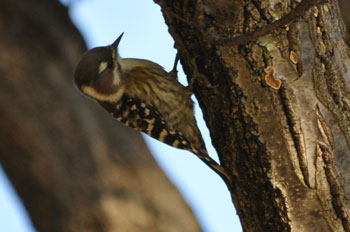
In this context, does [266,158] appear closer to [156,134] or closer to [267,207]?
[267,207]

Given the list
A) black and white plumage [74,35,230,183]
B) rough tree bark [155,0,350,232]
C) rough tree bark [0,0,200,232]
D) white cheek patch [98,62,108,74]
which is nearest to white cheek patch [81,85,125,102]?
black and white plumage [74,35,230,183]

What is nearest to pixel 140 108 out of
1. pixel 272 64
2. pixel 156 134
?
pixel 156 134

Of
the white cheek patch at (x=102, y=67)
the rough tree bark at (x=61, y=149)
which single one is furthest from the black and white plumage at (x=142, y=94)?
the rough tree bark at (x=61, y=149)

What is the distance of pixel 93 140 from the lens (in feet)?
24.0

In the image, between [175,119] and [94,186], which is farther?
[94,186]

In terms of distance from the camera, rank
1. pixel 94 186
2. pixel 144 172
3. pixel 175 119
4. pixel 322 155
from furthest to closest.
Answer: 1. pixel 144 172
2. pixel 94 186
3. pixel 175 119
4. pixel 322 155

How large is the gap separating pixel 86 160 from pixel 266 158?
12.9 feet

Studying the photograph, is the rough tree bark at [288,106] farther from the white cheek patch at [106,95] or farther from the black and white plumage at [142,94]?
the white cheek patch at [106,95]

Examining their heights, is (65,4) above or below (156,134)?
above

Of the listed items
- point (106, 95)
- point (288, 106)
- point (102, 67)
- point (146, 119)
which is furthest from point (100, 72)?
point (288, 106)

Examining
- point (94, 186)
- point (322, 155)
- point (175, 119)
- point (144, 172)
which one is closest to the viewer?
point (322, 155)

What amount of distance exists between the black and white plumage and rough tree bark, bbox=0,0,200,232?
5.19 feet

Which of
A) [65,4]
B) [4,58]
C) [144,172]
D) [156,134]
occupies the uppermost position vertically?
[65,4]

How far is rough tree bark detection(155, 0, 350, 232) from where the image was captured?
345 cm
